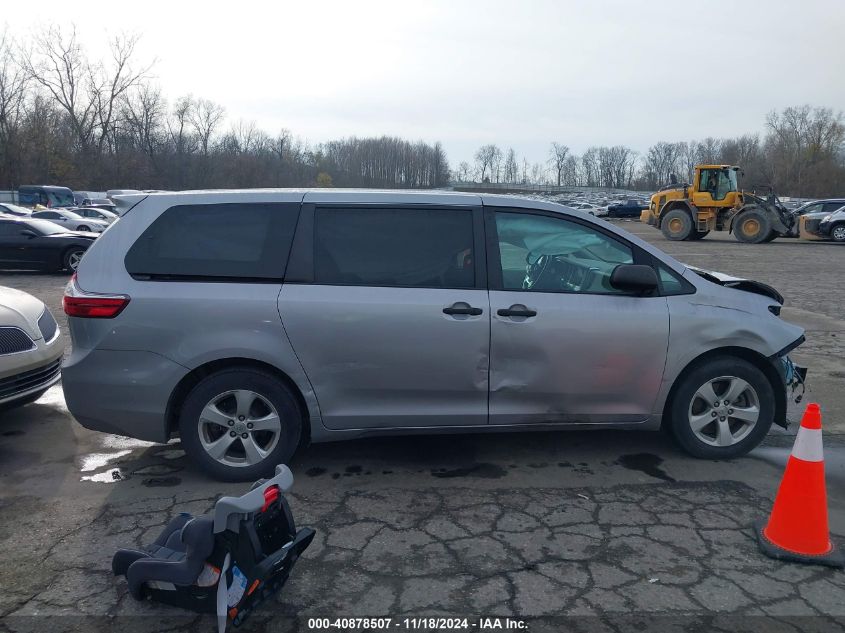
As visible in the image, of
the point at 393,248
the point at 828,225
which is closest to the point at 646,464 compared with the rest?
the point at 393,248

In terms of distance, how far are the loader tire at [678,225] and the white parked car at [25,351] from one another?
91.8 ft

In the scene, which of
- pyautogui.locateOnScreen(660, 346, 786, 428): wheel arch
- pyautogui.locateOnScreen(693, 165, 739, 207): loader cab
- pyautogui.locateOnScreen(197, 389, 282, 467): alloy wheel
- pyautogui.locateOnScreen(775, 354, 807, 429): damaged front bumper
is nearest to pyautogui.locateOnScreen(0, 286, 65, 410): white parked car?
pyautogui.locateOnScreen(197, 389, 282, 467): alloy wheel

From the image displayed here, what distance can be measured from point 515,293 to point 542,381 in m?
0.58

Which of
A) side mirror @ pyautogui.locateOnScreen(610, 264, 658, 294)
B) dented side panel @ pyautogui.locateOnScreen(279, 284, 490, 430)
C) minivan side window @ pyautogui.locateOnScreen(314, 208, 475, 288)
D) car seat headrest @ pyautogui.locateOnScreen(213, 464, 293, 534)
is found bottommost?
car seat headrest @ pyautogui.locateOnScreen(213, 464, 293, 534)

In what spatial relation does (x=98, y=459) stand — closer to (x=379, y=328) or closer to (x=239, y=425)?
(x=239, y=425)

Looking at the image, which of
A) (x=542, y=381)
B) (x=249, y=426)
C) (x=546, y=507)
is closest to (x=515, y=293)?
(x=542, y=381)

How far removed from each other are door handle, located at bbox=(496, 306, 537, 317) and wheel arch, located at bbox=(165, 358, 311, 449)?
Result: 1.34 metres

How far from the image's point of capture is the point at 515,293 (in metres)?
4.31

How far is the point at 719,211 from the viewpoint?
29141 millimetres

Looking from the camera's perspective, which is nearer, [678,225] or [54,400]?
[54,400]

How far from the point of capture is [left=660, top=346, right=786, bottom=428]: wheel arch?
14.8 feet

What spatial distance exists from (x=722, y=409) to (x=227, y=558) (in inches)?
131

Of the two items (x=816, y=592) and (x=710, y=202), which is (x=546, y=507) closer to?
(x=816, y=592)

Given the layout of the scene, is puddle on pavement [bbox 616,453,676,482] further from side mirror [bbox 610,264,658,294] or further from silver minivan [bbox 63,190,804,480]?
side mirror [bbox 610,264,658,294]
